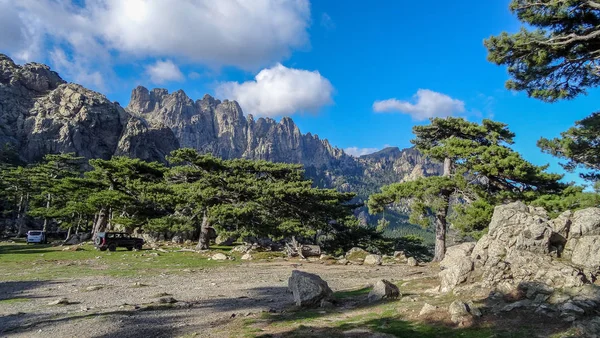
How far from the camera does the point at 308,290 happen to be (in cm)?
1088

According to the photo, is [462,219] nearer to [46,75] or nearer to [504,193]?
[504,193]

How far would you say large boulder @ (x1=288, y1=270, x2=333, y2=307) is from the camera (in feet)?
35.1

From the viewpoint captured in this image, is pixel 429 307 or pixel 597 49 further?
pixel 597 49

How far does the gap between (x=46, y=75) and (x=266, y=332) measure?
16192cm

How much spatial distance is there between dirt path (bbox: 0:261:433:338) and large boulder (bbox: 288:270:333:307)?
0.79m

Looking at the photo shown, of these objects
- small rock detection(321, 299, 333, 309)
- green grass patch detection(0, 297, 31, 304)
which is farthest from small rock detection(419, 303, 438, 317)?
green grass patch detection(0, 297, 31, 304)

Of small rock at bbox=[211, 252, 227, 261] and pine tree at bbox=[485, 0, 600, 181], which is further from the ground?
pine tree at bbox=[485, 0, 600, 181]

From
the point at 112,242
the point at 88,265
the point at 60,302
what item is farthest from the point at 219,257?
the point at 60,302

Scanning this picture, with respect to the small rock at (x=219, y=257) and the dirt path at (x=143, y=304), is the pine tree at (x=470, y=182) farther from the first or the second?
the small rock at (x=219, y=257)

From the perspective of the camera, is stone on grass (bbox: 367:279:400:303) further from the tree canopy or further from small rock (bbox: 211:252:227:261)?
small rock (bbox: 211:252:227:261)

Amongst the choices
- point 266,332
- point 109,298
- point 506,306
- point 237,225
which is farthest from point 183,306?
point 237,225

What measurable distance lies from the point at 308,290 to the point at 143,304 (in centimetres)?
543

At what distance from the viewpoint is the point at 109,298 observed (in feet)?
40.9

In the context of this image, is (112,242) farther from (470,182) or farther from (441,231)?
(470,182)
